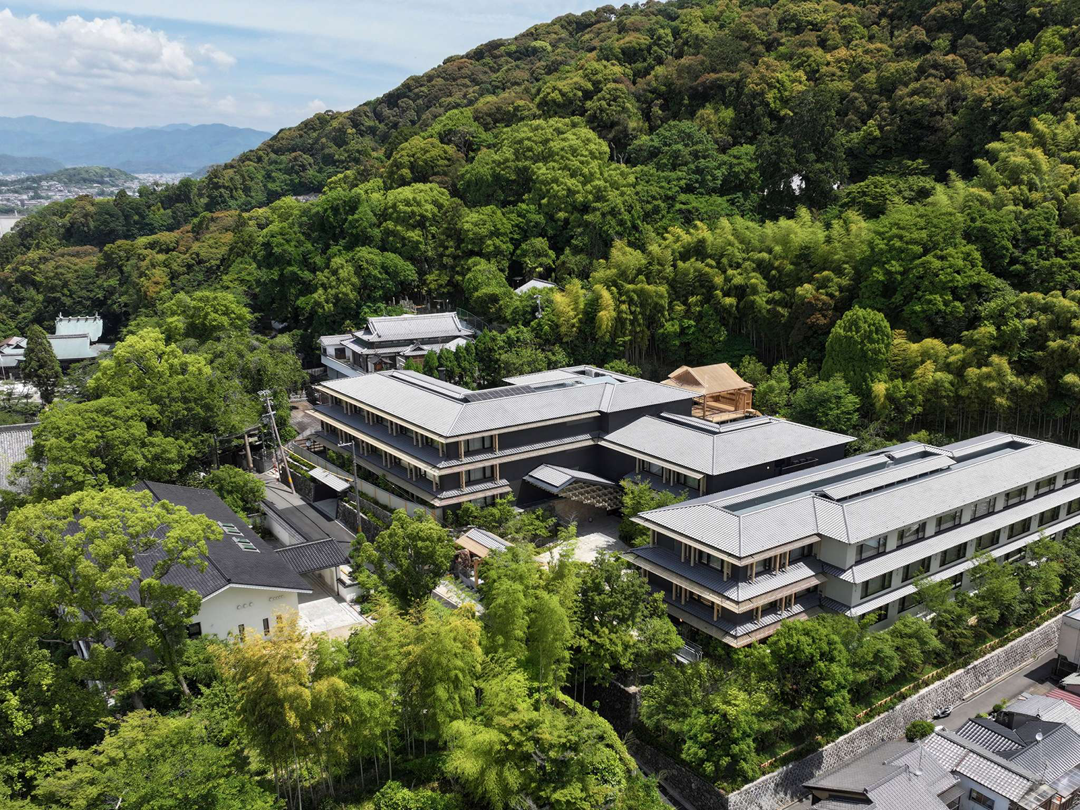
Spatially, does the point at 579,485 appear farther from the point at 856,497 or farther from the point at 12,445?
the point at 12,445

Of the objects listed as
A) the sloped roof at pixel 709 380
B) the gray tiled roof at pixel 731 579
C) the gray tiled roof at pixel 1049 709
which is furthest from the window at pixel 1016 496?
the sloped roof at pixel 709 380

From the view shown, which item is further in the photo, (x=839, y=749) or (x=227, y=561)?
(x=227, y=561)

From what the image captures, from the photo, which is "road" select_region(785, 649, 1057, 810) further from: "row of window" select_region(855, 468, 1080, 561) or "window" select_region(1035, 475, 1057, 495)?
"window" select_region(1035, 475, 1057, 495)

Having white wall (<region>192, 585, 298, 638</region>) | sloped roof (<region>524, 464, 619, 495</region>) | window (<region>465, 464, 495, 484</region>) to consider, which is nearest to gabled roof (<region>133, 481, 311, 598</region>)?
white wall (<region>192, 585, 298, 638</region>)

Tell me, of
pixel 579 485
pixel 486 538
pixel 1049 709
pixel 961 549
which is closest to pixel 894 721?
pixel 1049 709

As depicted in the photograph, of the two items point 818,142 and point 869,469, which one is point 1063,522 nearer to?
point 869,469

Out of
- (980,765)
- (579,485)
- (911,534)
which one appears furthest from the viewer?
(579,485)
